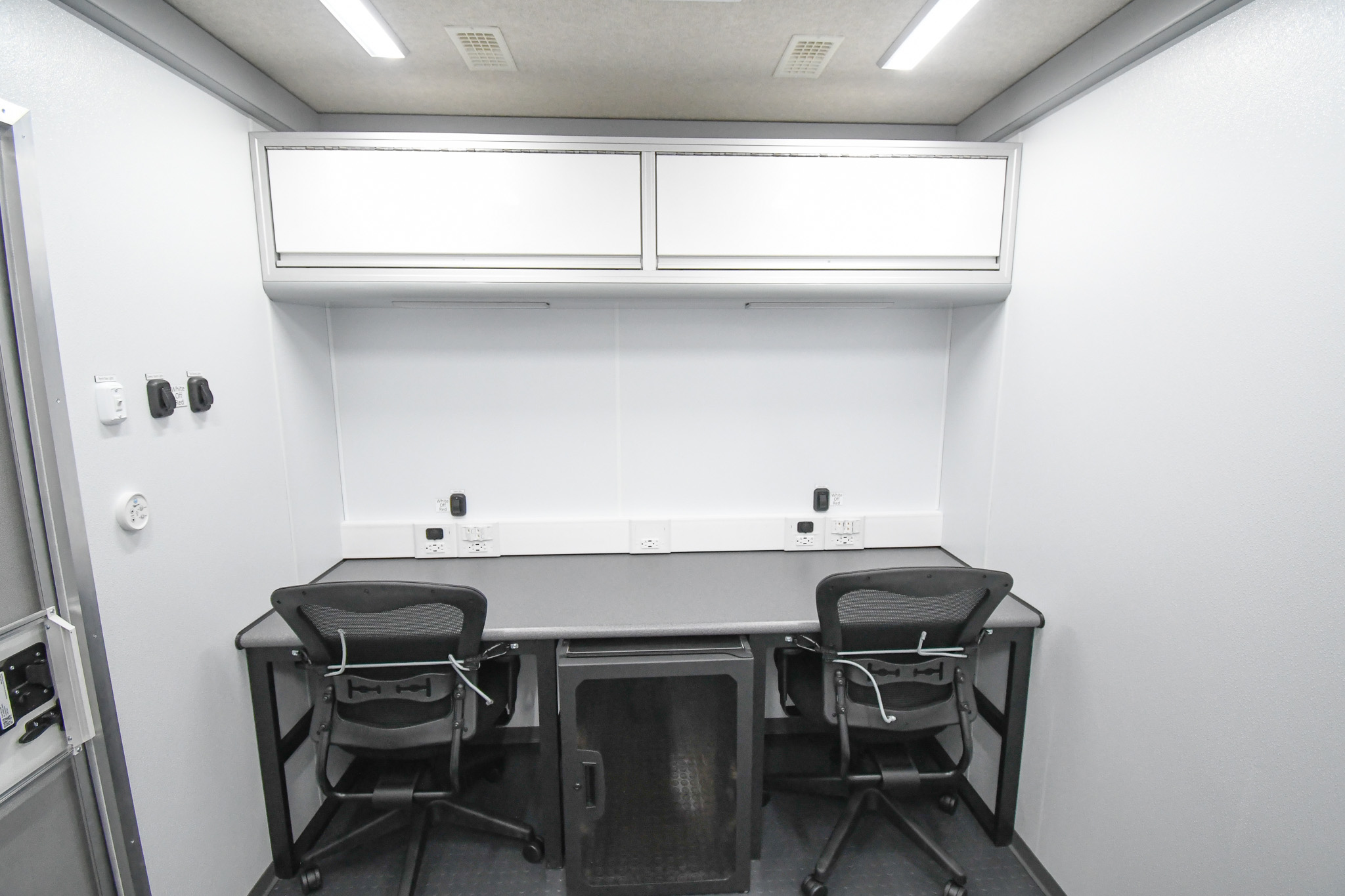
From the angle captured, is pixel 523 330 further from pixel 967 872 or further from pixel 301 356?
pixel 967 872

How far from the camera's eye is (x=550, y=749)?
1608 millimetres

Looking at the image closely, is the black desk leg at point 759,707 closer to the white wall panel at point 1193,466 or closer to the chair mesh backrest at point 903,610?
the chair mesh backrest at point 903,610

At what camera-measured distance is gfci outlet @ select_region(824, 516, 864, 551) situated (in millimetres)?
2205

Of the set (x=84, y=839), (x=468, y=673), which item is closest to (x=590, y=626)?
(x=468, y=673)

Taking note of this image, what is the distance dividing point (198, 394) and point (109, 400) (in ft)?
0.77

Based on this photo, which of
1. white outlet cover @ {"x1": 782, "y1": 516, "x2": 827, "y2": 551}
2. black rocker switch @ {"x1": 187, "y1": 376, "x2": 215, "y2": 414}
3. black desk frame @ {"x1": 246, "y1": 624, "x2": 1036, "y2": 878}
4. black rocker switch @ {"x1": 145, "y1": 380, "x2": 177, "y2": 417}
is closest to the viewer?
black rocker switch @ {"x1": 145, "y1": 380, "x2": 177, "y2": 417}

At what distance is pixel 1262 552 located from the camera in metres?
1.05

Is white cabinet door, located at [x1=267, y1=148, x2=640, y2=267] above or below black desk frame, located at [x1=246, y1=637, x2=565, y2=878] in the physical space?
above

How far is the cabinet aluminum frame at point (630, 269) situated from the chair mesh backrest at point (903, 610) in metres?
0.95

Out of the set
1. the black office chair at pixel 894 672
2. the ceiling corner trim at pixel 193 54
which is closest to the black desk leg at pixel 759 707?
the black office chair at pixel 894 672

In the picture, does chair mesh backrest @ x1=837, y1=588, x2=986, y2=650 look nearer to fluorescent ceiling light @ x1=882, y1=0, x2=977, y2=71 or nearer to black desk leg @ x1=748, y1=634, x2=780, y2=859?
black desk leg @ x1=748, y1=634, x2=780, y2=859

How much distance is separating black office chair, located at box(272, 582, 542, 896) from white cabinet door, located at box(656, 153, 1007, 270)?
4.10ft

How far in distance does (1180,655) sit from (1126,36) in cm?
146

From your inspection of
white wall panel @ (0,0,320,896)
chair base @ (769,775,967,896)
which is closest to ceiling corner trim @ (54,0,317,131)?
white wall panel @ (0,0,320,896)
